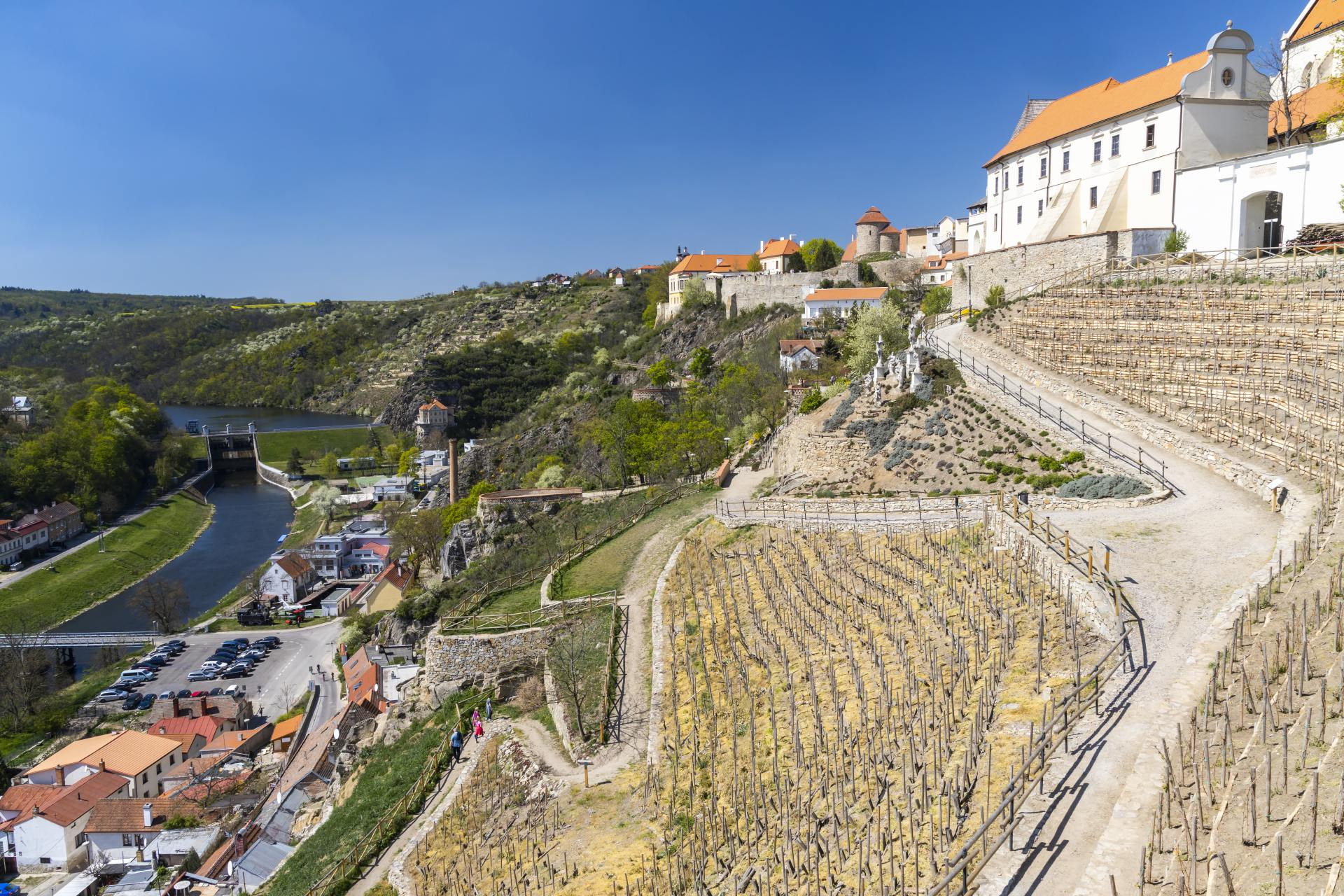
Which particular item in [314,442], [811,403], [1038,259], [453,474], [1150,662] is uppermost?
[1038,259]

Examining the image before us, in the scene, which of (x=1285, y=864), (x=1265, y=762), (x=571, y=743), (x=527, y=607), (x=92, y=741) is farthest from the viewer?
(x=92, y=741)

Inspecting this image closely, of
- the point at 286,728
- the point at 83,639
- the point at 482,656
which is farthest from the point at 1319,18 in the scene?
the point at 83,639

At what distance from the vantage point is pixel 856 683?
1231 centimetres

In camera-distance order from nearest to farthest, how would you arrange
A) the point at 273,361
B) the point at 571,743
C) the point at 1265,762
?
the point at 1265,762 → the point at 571,743 → the point at 273,361

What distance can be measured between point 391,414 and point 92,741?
239 ft

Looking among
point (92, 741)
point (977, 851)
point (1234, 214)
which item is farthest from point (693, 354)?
point (977, 851)

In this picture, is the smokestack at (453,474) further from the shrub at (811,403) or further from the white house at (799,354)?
the shrub at (811,403)

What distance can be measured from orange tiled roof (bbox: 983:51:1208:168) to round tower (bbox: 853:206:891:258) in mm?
29503

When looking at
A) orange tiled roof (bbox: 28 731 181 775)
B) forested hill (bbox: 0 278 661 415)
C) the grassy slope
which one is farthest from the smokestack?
forested hill (bbox: 0 278 661 415)

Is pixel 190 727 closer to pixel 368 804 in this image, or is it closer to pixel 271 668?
pixel 271 668

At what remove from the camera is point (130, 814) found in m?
29.5

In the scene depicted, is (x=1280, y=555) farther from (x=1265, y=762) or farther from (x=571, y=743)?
(x=571, y=743)

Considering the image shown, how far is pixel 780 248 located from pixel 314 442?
60.5m

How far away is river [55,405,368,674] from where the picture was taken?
4991cm
